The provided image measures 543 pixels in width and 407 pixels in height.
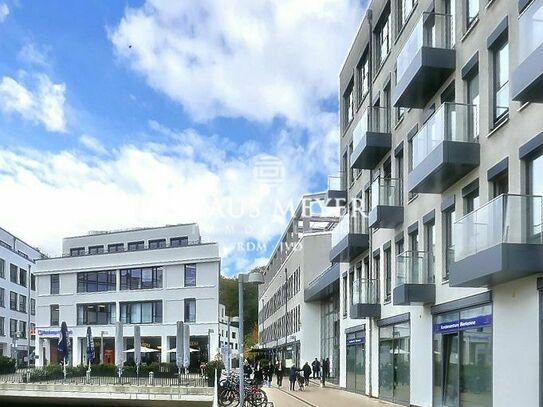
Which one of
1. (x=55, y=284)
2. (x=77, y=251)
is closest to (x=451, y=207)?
(x=55, y=284)

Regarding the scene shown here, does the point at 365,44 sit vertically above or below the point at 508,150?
above

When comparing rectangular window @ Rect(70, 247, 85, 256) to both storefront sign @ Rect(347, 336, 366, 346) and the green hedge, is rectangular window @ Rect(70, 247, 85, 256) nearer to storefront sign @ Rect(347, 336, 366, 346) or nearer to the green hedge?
the green hedge

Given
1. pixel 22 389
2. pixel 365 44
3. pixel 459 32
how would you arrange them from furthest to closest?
pixel 22 389 → pixel 365 44 → pixel 459 32

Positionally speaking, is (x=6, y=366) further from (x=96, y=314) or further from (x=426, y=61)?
(x=426, y=61)

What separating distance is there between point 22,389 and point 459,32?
30.4 meters

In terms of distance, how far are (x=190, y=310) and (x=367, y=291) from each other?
36791 millimetres

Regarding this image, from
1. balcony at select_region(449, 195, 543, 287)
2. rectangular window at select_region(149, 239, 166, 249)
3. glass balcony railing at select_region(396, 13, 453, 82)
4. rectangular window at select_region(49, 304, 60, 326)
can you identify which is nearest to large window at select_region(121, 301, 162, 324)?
rectangular window at select_region(149, 239, 166, 249)

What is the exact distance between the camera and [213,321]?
6228cm

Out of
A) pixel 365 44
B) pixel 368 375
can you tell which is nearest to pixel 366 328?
pixel 368 375

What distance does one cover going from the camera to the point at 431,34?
21.3 m

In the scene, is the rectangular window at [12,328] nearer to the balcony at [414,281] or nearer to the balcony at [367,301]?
the balcony at [367,301]

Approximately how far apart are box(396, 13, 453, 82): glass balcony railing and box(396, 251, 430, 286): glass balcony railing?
5.61m

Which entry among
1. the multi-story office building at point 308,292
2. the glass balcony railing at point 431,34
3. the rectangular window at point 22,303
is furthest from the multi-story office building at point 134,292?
the glass balcony railing at point 431,34

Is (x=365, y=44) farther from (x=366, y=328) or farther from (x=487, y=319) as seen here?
(x=487, y=319)
